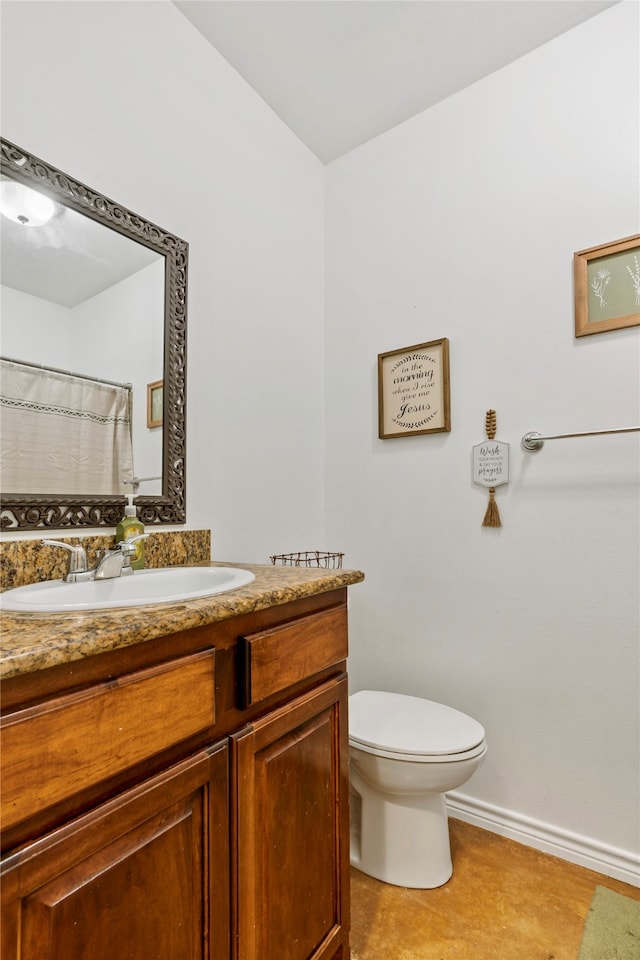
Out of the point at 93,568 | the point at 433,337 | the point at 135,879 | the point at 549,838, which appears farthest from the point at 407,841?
the point at 433,337

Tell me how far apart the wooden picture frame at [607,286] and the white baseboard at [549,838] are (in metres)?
1.56

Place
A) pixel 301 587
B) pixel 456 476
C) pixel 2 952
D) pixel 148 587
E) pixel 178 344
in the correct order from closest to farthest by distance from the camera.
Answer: pixel 2 952 < pixel 301 587 < pixel 148 587 < pixel 178 344 < pixel 456 476

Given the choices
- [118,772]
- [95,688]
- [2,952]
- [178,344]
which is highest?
[178,344]

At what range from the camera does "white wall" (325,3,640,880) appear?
1.47 m

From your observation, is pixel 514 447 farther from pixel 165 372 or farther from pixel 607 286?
pixel 165 372

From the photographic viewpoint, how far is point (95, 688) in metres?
0.60

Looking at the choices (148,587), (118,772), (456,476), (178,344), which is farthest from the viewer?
(456,476)

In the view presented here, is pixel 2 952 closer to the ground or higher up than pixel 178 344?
closer to the ground

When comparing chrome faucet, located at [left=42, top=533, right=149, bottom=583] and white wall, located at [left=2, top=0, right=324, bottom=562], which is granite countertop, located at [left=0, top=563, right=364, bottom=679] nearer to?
chrome faucet, located at [left=42, top=533, right=149, bottom=583]

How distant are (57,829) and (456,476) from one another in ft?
4.94

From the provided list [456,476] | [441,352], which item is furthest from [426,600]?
[441,352]

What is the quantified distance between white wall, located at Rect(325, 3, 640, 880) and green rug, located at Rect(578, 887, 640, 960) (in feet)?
0.47

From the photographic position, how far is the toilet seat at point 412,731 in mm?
1291

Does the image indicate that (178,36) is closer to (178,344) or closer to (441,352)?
(178,344)
